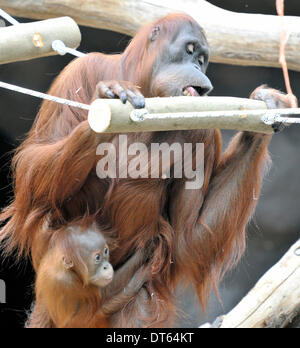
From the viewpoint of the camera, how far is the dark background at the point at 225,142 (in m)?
5.30


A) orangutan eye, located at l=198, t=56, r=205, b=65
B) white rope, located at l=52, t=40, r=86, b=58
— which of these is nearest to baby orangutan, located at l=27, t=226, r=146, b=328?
white rope, located at l=52, t=40, r=86, b=58

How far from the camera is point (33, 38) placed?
298 centimetres

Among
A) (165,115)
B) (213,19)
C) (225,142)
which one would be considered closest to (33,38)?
(165,115)

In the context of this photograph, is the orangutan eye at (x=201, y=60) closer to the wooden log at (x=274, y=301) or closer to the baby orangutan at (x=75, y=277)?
the baby orangutan at (x=75, y=277)

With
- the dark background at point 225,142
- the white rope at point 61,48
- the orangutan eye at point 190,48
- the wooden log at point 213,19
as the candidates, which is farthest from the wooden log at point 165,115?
the dark background at point 225,142

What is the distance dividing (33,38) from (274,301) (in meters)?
1.69

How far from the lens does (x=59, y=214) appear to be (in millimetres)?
3156

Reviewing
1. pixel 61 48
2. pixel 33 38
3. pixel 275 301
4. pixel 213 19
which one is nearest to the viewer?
pixel 33 38

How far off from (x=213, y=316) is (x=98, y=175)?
2895mm

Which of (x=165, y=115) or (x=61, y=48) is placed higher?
(x=61, y=48)

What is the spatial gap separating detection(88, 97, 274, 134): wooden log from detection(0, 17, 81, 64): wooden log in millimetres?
647

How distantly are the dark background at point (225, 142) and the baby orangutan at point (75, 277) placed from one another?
7.28 ft

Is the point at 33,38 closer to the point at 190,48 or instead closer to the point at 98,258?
the point at 190,48

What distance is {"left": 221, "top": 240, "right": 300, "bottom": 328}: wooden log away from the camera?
3.52 metres
